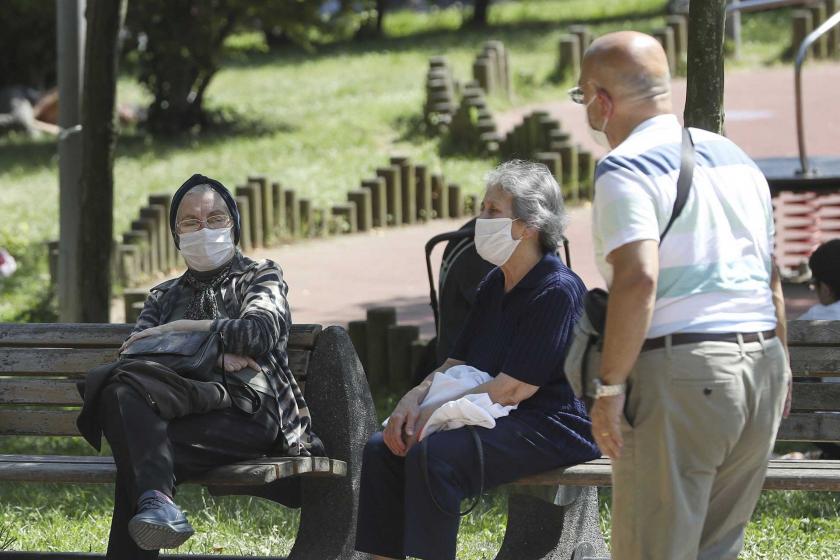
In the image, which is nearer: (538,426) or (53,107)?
(538,426)

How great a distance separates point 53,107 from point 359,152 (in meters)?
6.86

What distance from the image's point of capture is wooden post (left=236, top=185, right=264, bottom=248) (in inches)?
464

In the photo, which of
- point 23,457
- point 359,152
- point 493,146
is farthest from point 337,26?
point 23,457

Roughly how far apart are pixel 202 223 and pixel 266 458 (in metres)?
0.86

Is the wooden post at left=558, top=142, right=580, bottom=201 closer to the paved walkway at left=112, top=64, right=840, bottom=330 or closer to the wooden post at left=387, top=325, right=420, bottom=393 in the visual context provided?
the paved walkway at left=112, top=64, right=840, bottom=330

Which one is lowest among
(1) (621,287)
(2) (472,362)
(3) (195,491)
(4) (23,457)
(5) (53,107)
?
(3) (195,491)

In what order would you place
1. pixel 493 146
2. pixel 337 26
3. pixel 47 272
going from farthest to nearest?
pixel 337 26 < pixel 493 146 < pixel 47 272

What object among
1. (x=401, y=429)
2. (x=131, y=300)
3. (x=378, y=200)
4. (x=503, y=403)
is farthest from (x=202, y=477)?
(x=378, y=200)

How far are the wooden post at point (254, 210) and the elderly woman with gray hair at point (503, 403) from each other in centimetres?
739

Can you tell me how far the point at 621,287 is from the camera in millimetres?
3387

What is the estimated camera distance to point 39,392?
16.8ft

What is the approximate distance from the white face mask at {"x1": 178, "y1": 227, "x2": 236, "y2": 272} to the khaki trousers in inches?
72.7

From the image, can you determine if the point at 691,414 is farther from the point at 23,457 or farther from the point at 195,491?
the point at 195,491

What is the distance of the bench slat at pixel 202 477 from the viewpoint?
14.7ft
